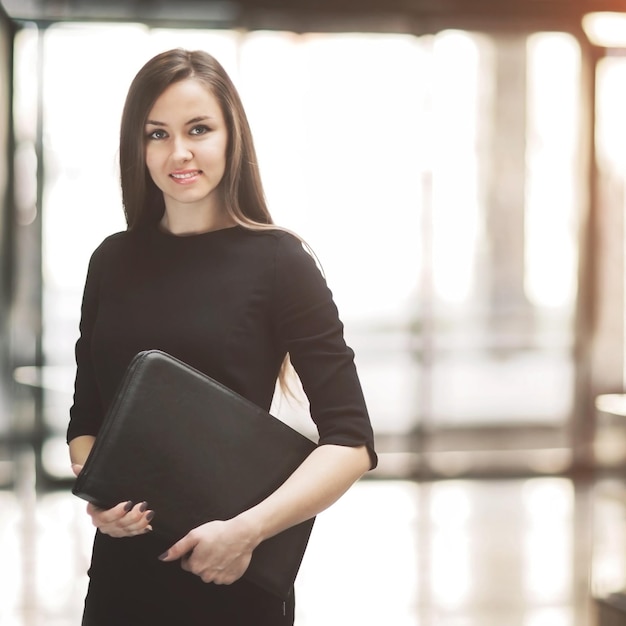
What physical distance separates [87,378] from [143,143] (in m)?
0.32

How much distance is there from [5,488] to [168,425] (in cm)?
436

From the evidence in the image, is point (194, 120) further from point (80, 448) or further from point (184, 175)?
point (80, 448)

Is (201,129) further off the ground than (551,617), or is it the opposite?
(201,129)

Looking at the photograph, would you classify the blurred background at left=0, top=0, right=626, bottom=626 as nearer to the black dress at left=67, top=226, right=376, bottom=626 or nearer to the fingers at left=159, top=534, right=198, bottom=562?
the black dress at left=67, top=226, right=376, bottom=626

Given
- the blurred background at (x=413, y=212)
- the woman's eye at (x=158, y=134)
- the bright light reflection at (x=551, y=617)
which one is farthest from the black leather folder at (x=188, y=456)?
the blurred background at (x=413, y=212)

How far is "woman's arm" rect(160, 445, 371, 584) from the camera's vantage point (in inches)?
37.2

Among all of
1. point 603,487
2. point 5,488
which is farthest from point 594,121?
point 5,488

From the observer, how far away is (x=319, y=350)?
103 cm

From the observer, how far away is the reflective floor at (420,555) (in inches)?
124

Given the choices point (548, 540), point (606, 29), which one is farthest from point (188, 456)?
point (606, 29)

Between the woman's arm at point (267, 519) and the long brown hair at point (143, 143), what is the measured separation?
31cm

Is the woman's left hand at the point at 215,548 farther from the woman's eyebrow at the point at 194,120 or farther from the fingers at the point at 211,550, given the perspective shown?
the woman's eyebrow at the point at 194,120

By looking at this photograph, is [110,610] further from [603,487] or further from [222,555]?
[603,487]

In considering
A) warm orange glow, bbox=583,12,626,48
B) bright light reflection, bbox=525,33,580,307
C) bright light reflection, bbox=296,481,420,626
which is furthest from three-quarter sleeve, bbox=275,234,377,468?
warm orange glow, bbox=583,12,626,48
